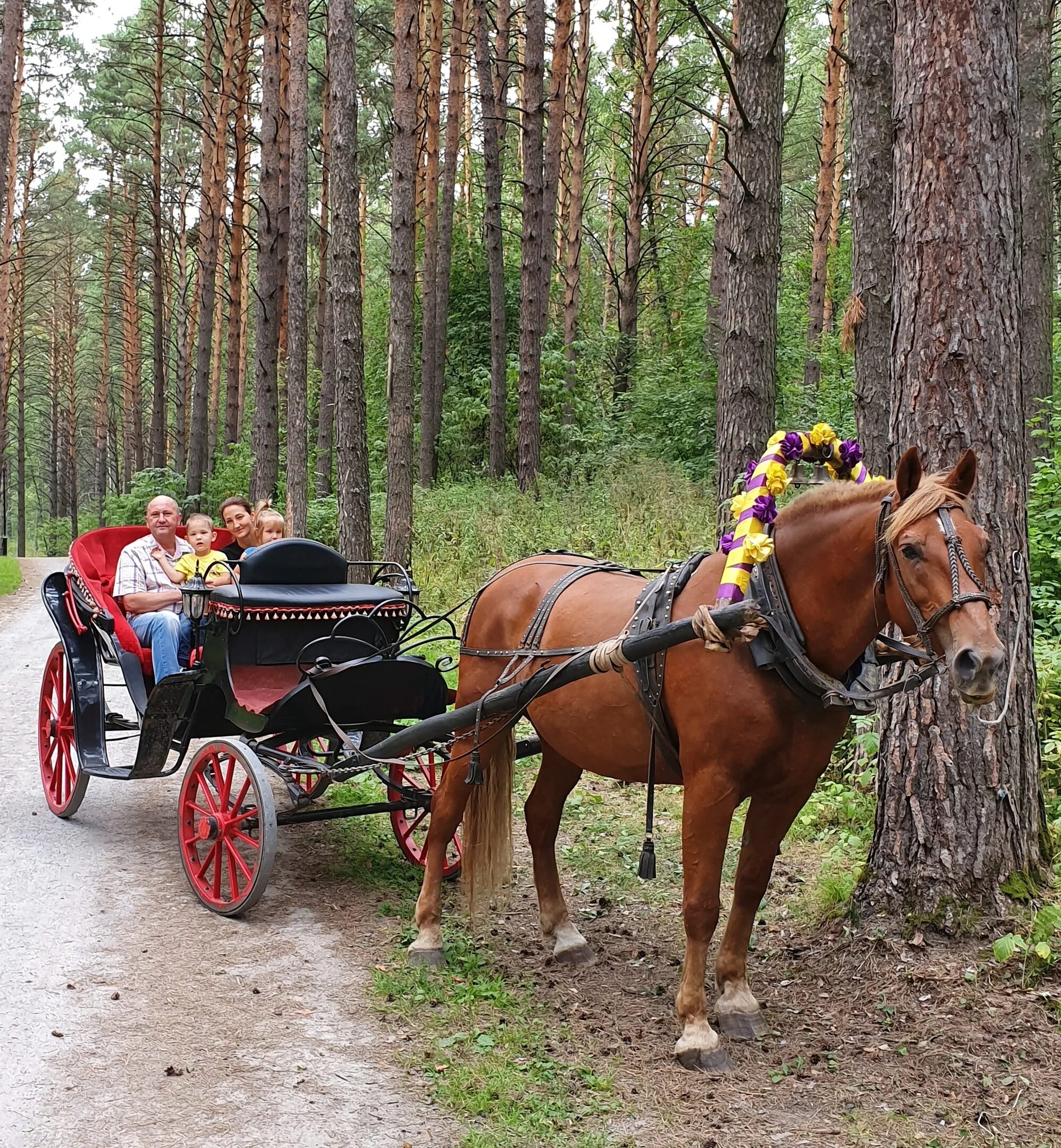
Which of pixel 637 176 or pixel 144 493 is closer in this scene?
pixel 637 176

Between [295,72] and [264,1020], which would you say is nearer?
[264,1020]

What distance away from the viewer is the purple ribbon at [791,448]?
3.82 m

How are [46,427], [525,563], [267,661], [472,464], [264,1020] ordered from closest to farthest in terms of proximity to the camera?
1. [264,1020]
2. [525,563]
3. [267,661]
4. [472,464]
5. [46,427]

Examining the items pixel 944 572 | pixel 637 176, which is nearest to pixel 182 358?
pixel 637 176

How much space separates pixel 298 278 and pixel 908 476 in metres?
15.7

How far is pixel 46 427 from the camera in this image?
6581 centimetres

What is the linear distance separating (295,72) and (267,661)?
13.5m

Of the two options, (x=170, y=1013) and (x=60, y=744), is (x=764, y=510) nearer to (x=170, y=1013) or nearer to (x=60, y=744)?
(x=170, y=1013)

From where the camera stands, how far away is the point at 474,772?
4797mm

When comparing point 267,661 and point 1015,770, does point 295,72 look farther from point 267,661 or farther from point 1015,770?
point 1015,770

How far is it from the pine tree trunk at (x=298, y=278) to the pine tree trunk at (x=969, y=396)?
1293cm

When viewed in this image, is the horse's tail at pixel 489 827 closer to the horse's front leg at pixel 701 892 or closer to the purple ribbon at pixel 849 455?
the horse's front leg at pixel 701 892

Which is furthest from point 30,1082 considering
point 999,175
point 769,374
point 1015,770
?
point 769,374

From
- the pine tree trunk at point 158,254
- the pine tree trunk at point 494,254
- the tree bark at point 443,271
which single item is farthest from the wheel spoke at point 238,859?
the pine tree trunk at point 158,254
